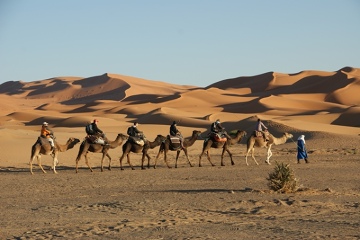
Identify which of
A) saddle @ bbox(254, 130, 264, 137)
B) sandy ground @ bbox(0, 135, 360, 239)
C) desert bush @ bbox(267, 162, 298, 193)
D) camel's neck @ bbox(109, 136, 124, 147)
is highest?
saddle @ bbox(254, 130, 264, 137)

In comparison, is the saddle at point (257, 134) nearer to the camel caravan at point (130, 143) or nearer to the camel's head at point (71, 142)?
the camel caravan at point (130, 143)

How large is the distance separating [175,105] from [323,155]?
5074 cm

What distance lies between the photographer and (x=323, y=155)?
2898cm

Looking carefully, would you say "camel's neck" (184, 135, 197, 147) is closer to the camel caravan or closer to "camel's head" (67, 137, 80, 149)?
the camel caravan

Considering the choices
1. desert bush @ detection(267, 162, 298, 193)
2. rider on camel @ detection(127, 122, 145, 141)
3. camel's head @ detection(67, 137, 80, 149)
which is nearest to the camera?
desert bush @ detection(267, 162, 298, 193)

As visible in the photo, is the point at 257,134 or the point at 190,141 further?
the point at 190,141

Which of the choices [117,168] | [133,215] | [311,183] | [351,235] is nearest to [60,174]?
[117,168]

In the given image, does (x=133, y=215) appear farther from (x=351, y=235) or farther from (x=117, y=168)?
(x=117, y=168)

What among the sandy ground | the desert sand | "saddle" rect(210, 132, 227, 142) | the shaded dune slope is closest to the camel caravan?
"saddle" rect(210, 132, 227, 142)

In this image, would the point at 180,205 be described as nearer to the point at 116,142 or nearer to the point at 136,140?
the point at 136,140

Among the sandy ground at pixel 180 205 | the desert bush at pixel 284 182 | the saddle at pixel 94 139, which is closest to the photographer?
the sandy ground at pixel 180 205

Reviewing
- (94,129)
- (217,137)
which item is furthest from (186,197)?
(217,137)

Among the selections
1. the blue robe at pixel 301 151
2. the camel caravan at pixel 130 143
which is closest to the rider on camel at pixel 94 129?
the camel caravan at pixel 130 143

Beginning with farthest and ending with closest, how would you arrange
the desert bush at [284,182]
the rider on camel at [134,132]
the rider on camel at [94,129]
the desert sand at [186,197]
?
the rider on camel at [134,132] → the rider on camel at [94,129] → the desert bush at [284,182] → the desert sand at [186,197]
